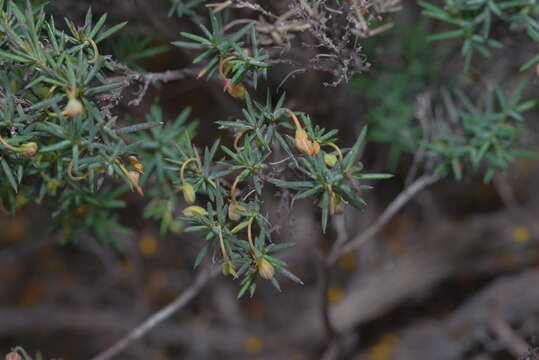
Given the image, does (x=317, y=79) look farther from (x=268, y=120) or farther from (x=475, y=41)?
(x=268, y=120)

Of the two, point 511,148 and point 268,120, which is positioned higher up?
point 268,120

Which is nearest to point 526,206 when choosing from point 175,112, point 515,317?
point 515,317

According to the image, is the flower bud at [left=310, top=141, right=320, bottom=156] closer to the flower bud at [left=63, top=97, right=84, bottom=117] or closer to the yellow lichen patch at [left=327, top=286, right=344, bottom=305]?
the flower bud at [left=63, top=97, right=84, bottom=117]

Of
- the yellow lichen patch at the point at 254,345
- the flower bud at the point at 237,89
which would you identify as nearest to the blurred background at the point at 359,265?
the yellow lichen patch at the point at 254,345

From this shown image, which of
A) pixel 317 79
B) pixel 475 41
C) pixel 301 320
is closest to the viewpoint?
pixel 475 41

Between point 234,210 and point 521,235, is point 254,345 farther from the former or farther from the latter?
point 234,210

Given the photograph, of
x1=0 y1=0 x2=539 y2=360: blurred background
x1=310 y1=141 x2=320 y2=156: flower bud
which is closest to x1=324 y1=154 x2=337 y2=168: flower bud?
x1=310 y1=141 x2=320 y2=156: flower bud

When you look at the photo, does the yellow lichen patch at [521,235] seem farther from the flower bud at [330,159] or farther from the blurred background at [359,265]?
the flower bud at [330,159]
